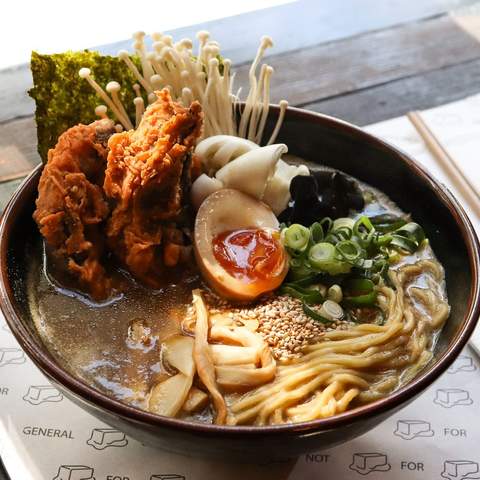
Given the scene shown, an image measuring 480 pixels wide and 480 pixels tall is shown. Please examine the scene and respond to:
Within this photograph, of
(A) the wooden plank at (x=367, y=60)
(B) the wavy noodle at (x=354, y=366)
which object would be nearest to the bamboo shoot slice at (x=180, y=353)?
(B) the wavy noodle at (x=354, y=366)

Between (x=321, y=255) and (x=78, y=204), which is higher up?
(x=78, y=204)

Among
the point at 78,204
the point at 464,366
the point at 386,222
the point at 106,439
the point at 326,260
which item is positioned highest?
the point at 78,204

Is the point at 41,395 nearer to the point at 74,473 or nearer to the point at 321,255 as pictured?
the point at 74,473

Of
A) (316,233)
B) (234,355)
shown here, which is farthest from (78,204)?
(316,233)

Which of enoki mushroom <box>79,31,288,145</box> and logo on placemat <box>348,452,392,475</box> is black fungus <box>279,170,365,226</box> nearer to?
enoki mushroom <box>79,31,288,145</box>

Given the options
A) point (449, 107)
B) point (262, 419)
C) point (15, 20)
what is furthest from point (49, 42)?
point (262, 419)

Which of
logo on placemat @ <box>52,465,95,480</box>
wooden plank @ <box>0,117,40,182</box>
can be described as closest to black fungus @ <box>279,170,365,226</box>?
logo on placemat @ <box>52,465,95,480</box>

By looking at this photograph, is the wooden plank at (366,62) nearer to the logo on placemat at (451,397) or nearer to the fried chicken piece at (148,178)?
the fried chicken piece at (148,178)

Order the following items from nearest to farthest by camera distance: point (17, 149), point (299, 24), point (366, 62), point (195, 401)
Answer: point (195, 401)
point (17, 149)
point (366, 62)
point (299, 24)
